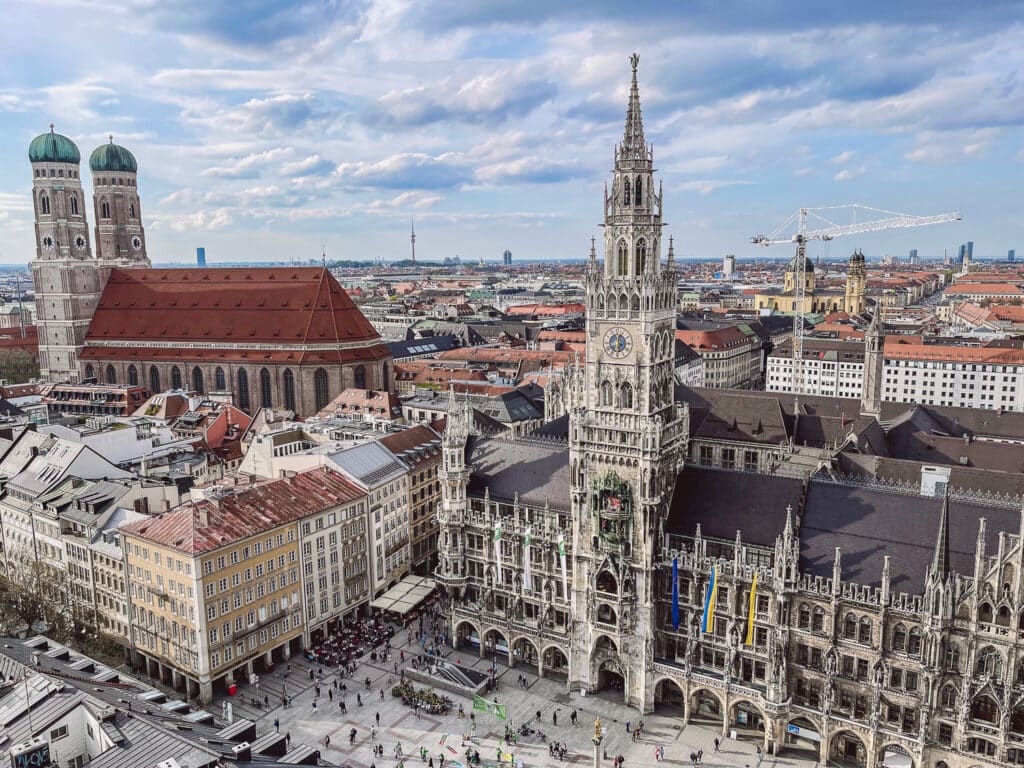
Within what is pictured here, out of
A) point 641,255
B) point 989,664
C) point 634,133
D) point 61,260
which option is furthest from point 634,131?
point 61,260

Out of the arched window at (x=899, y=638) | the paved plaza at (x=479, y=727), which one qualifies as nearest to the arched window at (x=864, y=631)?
the arched window at (x=899, y=638)

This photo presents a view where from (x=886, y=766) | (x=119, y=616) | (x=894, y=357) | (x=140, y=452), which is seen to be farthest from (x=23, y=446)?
(x=894, y=357)

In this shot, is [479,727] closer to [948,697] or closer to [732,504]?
[732,504]

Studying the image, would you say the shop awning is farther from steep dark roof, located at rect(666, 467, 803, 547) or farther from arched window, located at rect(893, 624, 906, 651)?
arched window, located at rect(893, 624, 906, 651)

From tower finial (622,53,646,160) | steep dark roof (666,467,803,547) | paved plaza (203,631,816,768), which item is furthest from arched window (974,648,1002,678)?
tower finial (622,53,646,160)

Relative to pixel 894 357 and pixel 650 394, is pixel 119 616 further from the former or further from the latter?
pixel 894 357
